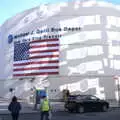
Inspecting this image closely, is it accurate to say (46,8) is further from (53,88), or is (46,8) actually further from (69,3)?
(53,88)

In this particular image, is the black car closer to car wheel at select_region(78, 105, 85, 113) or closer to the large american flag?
car wheel at select_region(78, 105, 85, 113)

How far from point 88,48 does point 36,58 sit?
7.23m

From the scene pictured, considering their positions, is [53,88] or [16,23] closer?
[53,88]

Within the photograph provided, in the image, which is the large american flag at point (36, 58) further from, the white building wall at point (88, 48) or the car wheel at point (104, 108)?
the car wheel at point (104, 108)

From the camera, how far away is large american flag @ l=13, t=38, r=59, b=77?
53.8 metres

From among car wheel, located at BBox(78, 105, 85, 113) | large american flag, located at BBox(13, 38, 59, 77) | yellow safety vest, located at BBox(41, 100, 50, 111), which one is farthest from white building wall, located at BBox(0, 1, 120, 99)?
yellow safety vest, located at BBox(41, 100, 50, 111)

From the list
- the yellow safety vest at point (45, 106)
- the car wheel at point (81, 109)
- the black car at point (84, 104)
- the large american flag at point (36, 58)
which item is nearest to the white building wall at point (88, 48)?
the large american flag at point (36, 58)

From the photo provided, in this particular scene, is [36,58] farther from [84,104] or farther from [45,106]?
[45,106]

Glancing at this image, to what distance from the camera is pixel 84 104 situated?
111 ft

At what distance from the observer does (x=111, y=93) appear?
52.3 meters

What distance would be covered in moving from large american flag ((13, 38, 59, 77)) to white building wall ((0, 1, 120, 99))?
2.89 feet

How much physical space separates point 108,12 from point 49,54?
956cm

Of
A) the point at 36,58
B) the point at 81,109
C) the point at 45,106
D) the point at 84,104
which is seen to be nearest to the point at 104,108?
the point at 84,104

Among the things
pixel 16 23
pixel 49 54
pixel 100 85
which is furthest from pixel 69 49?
pixel 16 23
